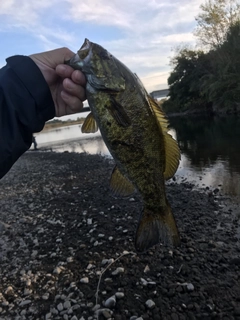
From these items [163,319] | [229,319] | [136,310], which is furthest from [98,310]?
[229,319]

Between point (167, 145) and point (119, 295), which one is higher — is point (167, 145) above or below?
above

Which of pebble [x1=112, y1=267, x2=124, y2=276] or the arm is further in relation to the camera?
pebble [x1=112, y1=267, x2=124, y2=276]

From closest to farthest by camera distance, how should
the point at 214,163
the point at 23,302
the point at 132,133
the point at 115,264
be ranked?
the point at 132,133 → the point at 23,302 → the point at 115,264 → the point at 214,163

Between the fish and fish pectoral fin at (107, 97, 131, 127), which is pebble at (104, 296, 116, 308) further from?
fish pectoral fin at (107, 97, 131, 127)

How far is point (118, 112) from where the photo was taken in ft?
9.54

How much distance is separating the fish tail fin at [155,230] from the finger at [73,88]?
4.37 ft

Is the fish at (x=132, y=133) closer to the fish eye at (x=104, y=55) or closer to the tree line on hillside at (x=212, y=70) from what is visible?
the fish eye at (x=104, y=55)

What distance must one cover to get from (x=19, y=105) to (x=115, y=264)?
14.2ft

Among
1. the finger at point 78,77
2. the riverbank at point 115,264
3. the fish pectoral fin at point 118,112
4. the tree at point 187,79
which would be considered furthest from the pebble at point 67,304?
the tree at point 187,79

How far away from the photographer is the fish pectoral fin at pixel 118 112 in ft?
9.53

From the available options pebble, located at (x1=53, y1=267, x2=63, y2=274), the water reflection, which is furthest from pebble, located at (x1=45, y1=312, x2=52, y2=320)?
the water reflection

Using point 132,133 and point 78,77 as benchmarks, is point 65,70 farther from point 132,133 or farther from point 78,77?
point 132,133

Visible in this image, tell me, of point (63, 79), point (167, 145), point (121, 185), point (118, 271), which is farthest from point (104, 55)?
point (118, 271)

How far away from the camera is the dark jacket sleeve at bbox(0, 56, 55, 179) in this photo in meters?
2.85
